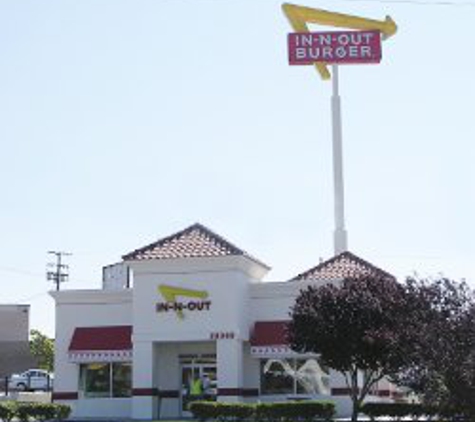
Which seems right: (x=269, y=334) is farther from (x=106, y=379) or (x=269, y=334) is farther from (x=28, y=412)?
(x=28, y=412)

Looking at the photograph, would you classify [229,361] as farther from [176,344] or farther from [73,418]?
[73,418]

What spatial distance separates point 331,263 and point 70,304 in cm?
1126

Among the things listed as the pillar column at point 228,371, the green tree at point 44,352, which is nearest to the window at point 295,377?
the pillar column at point 228,371

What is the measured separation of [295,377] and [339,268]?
5.16m

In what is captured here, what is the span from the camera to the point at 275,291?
38.7m

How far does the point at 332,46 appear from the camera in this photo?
49406 mm

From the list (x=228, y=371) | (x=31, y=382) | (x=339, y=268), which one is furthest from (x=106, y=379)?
(x=31, y=382)

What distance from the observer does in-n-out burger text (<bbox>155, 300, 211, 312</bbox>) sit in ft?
123

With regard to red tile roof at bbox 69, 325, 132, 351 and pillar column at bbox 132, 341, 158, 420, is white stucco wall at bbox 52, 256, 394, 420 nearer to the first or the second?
pillar column at bbox 132, 341, 158, 420

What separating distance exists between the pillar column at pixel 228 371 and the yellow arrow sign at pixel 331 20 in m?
19.8

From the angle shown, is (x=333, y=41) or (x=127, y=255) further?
(x=333, y=41)

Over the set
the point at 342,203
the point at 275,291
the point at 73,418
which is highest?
the point at 342,203

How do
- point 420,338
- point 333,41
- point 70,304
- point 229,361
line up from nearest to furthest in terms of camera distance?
point 420,338 < point 229,361 < point 70,304 < point 333,41

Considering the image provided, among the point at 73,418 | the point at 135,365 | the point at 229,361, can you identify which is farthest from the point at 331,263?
the point at 73,418
